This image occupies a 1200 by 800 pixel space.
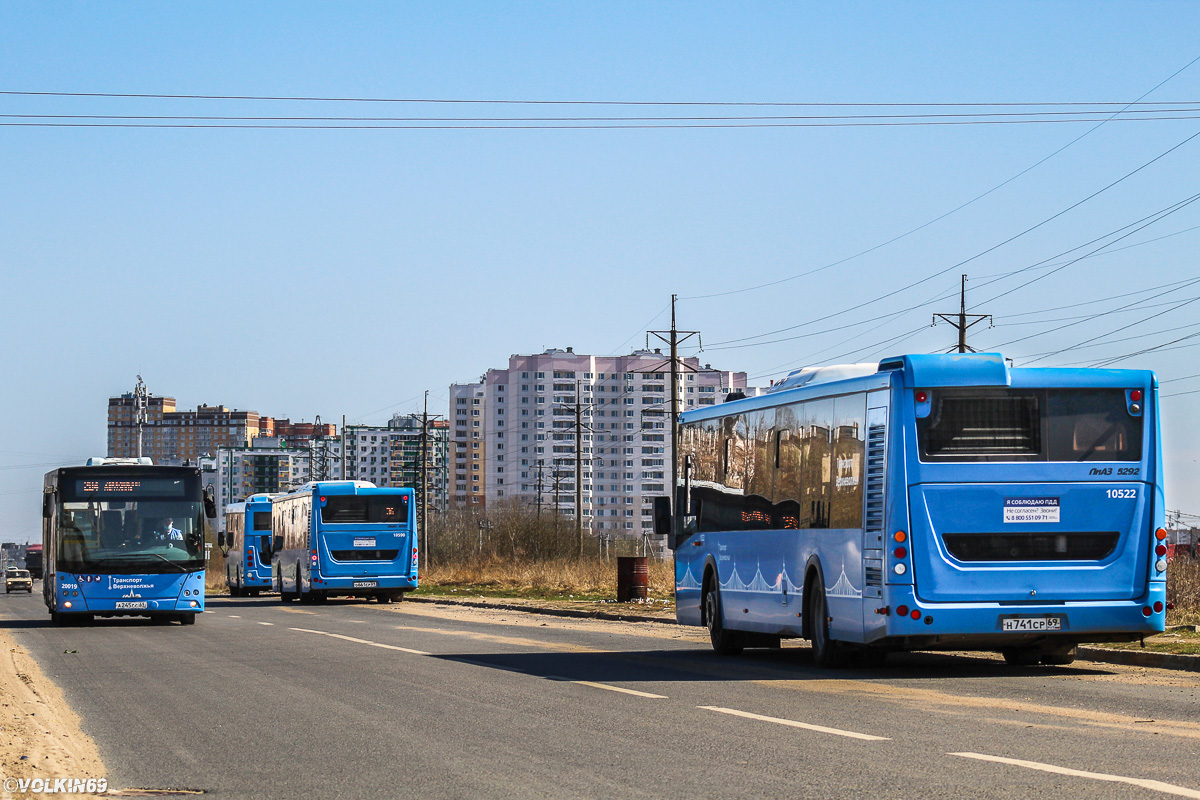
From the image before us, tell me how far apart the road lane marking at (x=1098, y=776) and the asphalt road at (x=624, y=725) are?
0.04 meters

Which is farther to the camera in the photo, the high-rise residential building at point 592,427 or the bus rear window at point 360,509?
the high-rise residential building at point 592,427

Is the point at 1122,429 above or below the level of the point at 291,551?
above

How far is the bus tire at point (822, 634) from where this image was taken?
16938 millimetres

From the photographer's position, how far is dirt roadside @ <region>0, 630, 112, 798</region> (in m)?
9.15

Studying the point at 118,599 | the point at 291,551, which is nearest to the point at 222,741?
the point at 118,599

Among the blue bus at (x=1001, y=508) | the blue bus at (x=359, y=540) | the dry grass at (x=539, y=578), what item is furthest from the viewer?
the blue bus at (x=359, y=540)

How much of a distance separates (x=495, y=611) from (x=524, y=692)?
868 inches

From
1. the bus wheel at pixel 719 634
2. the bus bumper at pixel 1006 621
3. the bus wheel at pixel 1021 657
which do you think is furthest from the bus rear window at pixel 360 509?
the bus bumper at pixel 1006 621

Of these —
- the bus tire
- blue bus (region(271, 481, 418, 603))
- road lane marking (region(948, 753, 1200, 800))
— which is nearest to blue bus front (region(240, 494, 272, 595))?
blue bus (region(271, 481, 418, 603))

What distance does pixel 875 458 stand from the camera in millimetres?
15672

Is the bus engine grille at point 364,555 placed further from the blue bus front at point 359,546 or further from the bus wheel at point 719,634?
the bus wheel at point 719,634

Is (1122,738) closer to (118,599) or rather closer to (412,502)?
(118,599)

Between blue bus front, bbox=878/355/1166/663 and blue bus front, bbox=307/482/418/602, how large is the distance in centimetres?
2913

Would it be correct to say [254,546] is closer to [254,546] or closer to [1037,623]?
[254,546]
